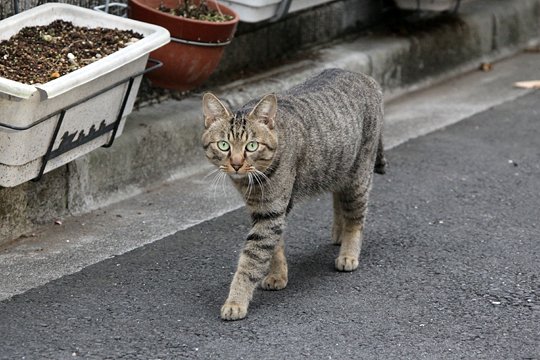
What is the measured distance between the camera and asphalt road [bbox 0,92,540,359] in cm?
430

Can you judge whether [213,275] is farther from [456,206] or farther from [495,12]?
[495,12]

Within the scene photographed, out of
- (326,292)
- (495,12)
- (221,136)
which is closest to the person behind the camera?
(221,136)

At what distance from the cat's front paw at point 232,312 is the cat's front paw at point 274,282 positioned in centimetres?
40

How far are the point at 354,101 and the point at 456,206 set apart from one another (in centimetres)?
117

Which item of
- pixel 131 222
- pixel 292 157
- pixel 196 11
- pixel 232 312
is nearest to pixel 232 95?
pixel 196 11

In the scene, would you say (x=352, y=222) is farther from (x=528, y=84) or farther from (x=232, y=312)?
(x=528, y=84)

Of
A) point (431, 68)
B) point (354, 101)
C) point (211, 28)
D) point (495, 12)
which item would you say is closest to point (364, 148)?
point (354, 101)

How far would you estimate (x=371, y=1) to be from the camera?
8719 millimetres

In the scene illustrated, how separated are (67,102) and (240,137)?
0.91 metres

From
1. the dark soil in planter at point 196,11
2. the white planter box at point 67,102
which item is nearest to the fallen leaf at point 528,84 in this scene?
the dark soil in planter at point 196,11

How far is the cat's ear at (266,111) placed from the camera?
4.62 m

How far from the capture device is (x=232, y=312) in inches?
178

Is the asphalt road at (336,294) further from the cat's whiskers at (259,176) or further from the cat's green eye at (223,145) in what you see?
the cat's green eye at (223,145)

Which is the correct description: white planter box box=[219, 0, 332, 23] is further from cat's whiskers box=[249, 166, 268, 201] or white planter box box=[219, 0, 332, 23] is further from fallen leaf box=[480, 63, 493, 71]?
fallen leaf box=[480, 63, 493, 71]
